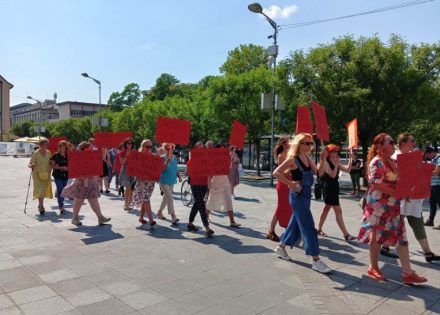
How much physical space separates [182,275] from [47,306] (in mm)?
1669

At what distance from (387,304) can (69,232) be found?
5699 mm

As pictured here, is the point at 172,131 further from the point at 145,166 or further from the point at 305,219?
the point at 305,219

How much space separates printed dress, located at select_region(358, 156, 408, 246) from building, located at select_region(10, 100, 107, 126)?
3977 inches

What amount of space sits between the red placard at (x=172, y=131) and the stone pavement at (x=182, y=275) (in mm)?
1933

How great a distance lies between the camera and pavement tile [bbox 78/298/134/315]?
4137 mm

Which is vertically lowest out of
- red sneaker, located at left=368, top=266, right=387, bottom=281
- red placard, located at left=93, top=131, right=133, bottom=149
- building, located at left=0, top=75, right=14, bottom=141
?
red sneaker, located at left=368, top=266, right=387, bottom=281

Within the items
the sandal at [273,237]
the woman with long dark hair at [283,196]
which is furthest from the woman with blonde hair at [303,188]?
the sandal at [273,237]

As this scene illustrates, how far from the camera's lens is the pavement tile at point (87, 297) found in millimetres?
4375

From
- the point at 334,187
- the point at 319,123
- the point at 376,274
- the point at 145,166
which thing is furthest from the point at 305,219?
the point at 145,166

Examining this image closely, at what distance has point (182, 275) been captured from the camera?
A: 5301mm

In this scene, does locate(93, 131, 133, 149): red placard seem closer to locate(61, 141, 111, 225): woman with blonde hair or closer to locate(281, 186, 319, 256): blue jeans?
locate(61, 141, 111, 225): woman with blonde hair

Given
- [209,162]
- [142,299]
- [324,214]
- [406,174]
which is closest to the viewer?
[142,299]

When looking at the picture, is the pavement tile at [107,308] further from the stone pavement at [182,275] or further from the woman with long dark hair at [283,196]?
the woman with long dark hair at [283,196]

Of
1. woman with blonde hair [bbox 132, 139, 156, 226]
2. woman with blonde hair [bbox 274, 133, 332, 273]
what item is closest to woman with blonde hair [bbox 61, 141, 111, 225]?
woman with blonde hair [bbox 132, 139, 156, 226]
